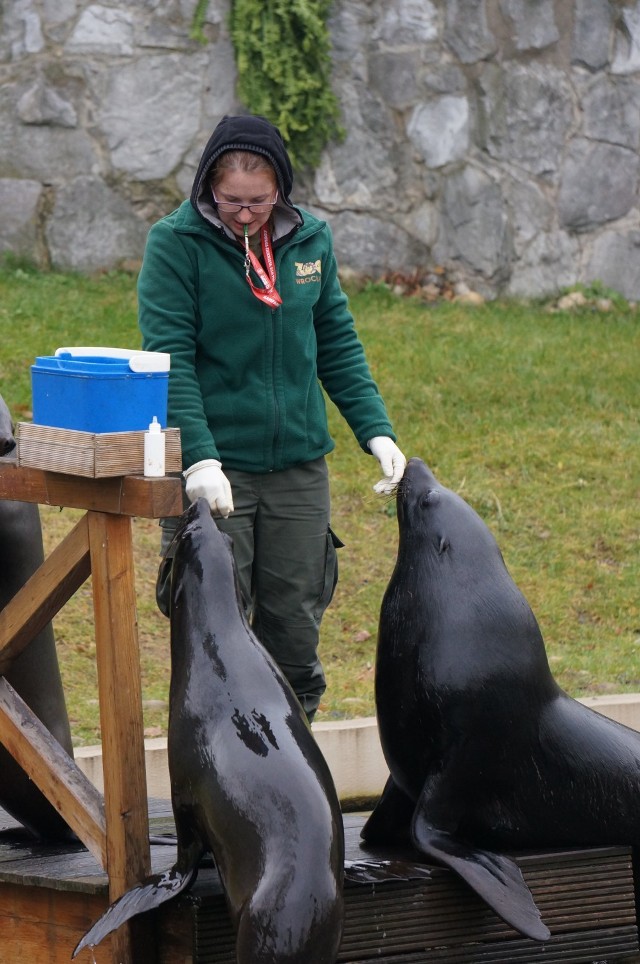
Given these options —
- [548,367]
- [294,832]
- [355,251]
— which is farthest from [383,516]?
[294,832]

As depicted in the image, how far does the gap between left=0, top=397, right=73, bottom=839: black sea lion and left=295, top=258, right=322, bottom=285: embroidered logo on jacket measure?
0.99m

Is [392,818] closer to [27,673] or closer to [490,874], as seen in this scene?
[490,874]

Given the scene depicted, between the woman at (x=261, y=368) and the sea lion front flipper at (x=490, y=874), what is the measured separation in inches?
35.2

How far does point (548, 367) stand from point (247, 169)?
5.23 meters

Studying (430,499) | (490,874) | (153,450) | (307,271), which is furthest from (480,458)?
(153,450)

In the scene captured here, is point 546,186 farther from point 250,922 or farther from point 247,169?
point 250,922

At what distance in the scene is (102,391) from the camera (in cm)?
343

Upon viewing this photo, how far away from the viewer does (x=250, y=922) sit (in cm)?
325

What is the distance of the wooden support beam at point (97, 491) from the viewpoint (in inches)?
135

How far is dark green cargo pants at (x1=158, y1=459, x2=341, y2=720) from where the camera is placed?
4426mm

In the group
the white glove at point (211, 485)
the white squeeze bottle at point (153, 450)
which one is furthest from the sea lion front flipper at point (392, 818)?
the white squeeze bottle at point (153, 450)

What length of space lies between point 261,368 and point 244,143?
688 millimetres

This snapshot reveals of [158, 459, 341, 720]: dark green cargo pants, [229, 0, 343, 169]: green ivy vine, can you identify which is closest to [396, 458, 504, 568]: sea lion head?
[158, 459, 341, 720]: dark green cargo pants

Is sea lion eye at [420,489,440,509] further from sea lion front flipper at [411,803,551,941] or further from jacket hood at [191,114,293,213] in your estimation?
jacket hood at [191,114,293,213]
